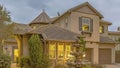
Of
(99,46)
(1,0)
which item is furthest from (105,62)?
(1,0)

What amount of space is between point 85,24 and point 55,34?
18.0 ft

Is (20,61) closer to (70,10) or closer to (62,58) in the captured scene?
(62,58)

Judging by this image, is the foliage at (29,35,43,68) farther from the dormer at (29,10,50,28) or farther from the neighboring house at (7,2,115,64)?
the dormer at (29,10,50,28)

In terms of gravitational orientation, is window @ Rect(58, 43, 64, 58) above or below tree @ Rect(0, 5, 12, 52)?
below

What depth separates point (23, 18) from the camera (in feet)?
156

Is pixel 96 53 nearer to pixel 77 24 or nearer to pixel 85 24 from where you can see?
pixel 85 24

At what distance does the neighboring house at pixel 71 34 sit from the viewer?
2509cm

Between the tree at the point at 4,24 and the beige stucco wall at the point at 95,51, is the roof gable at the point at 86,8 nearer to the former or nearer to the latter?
the beige stucco wall at the point at 95,51

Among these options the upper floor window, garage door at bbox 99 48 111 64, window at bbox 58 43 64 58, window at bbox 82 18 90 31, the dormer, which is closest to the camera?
window at bbox 58 43 64 58

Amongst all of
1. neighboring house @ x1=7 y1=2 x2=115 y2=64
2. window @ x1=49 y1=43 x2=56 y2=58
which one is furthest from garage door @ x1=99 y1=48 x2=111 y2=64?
window @ x1=49 y1=43 x2=56 y2=58

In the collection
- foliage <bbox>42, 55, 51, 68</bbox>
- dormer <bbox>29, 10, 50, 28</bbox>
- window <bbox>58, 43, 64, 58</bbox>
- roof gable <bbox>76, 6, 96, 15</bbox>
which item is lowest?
foliage <bbox>42, 55, 51, 68</bbox>

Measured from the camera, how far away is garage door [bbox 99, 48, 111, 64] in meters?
32.9

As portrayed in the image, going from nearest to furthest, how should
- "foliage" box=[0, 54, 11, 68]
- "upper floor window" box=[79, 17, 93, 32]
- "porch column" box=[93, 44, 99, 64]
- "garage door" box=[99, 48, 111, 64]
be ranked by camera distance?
1. "foliage" box=[0, 54, 11, 68]
2. "upper floor window" box=[79, 17, 93, 32]
3. "porch column" box=[93, 44, 99, 64]
4. "garage door" box=[99, 48, 111, 64]

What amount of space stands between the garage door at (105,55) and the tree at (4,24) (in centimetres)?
1402
